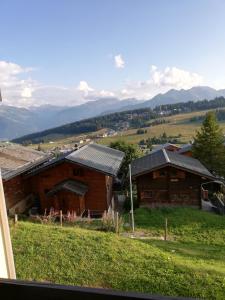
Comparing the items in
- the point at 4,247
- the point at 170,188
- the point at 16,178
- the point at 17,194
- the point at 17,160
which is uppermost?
the point at 4,247

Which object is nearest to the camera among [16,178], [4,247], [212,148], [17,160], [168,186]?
[4,247]

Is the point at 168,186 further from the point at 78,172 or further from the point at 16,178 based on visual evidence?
the point at 16,178

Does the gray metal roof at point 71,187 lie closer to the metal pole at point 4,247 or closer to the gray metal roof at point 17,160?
the gray metal roof at point 17,160

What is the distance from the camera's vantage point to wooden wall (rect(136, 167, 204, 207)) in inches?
917

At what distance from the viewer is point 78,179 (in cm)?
2177

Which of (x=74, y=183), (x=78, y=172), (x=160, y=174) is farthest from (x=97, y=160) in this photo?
(x=160, y=174)

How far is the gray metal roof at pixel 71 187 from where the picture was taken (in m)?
20.1

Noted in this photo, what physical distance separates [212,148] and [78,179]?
1596 cm

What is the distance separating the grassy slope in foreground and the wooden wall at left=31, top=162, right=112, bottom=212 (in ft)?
30.8

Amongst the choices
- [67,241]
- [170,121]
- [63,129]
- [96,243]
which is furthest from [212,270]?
[63,129]

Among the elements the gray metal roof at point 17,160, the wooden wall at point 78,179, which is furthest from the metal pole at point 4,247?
the wooden wall at point 78,179

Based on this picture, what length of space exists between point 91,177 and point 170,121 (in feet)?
402

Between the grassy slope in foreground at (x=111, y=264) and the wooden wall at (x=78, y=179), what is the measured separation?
370 inches

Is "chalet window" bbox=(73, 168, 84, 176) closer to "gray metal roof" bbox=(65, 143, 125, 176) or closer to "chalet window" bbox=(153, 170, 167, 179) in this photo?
"gray metal roof" bbox=(65, 143, 125, 176)
